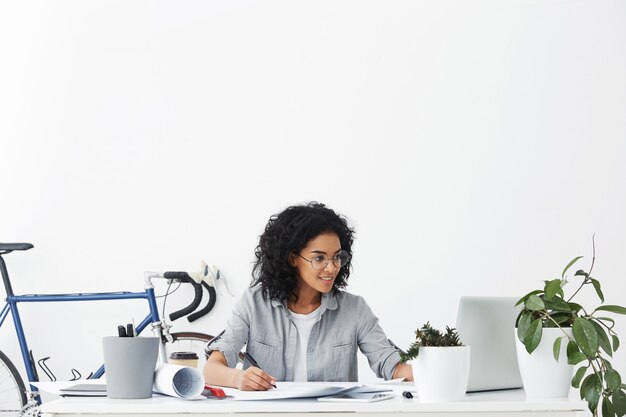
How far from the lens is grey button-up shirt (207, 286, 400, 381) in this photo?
234cm

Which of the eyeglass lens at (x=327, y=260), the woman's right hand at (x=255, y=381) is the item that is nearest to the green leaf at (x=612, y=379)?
the woman's right hand at (x=255, y=381)

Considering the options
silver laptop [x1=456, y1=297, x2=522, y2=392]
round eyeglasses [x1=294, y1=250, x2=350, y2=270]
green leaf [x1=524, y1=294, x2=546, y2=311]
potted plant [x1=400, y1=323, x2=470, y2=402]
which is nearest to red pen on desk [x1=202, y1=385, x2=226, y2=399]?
potted plant [x1=400, y1=323, x2=470, y2=402]

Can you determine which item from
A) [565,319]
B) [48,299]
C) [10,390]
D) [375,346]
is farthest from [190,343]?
[565,319]

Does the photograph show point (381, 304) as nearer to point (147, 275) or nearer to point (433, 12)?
point (147, 275)

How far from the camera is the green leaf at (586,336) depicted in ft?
4.74

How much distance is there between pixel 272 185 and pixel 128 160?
0.65m

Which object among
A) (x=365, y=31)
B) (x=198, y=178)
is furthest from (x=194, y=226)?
(x=365, y=31)

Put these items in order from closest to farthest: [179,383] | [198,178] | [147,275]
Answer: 1. [179,383]
2. [147,275]
3. [198,178]

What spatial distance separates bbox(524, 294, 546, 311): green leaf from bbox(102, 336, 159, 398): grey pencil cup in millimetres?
673

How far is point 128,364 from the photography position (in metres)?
1.44

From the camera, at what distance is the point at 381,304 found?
141 inches

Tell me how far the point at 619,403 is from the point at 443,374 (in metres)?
0.45

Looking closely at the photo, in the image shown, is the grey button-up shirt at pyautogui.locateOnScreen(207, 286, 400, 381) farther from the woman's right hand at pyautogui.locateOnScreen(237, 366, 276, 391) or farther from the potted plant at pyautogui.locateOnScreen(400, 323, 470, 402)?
the potted plant at pyautogui.locateOnScreen(400, 323, 470, 402)

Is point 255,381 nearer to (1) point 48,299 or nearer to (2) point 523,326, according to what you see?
(2) point 523,326
